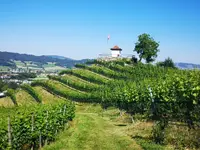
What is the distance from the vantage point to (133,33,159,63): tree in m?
99.6

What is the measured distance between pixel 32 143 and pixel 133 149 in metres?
8.05

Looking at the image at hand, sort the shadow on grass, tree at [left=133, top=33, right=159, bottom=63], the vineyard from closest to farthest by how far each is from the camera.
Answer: the shadow on grass, the vineyard, tree at [left=133, top=33, right=159, bottom=63]

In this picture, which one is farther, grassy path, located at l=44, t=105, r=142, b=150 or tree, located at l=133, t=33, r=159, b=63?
tree, located at l=133, t=33, r=159, b=63

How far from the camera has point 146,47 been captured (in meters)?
99.8

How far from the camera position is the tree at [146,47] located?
3920 inches

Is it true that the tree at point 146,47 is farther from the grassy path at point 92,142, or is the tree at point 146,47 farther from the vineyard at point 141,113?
the grassy path at point 92,142

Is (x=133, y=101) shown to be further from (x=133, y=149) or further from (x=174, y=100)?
(x=133, y=149)

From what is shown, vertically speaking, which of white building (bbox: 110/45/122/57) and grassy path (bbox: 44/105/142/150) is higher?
white building (bbox: 110/45/122/57)

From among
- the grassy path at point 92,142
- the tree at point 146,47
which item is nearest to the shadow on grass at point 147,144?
the grassy path at point 92,142

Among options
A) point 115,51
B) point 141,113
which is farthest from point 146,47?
point 141,113

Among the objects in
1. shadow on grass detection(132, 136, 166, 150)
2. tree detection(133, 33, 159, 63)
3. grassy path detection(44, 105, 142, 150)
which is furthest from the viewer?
tree detection(133, 33, 159, 63)

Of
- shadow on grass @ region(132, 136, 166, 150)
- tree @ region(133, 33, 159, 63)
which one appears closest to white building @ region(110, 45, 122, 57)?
tree @ region(133, 33, 159, 63)

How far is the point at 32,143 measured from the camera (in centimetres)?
2309

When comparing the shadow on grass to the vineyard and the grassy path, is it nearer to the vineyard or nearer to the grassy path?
the grassy path
